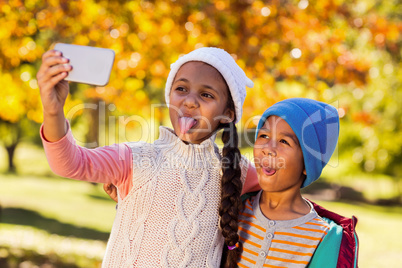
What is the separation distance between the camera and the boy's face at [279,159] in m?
2.22

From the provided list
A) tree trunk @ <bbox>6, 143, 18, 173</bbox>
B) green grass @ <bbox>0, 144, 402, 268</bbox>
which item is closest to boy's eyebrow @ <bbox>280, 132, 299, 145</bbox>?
green grass @ <bbox>0, 144, 402, 268</bbox>

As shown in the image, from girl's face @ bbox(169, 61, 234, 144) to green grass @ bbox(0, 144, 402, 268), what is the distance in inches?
229

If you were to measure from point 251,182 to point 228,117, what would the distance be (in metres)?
0.40

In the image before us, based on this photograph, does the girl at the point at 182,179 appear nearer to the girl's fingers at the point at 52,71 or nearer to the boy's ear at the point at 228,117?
the boy's ear at the point at 228,117

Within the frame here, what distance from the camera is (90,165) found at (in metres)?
1.97

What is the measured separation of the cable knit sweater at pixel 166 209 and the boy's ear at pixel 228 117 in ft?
0.58

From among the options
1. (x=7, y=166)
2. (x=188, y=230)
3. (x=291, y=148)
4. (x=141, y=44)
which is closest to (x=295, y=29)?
(x=141, y=44)

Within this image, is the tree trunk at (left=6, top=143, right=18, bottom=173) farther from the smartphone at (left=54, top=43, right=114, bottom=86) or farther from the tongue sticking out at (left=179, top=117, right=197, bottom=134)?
the smartphone at (left=54, top=43, right=114, bottom=86)

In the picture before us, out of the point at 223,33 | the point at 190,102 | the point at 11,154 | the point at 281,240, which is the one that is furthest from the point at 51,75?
the point at 11,154

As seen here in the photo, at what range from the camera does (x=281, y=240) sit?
2.17 m

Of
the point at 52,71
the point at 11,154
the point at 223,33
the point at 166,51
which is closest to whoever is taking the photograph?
the point at 52,71

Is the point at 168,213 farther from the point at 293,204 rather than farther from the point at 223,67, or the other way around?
the point at 223,67

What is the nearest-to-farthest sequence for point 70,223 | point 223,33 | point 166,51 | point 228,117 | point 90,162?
point 90,162 → point 228,117 → point 223,33 → point 166,51 → point 70,223

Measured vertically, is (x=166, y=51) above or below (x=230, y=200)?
above
